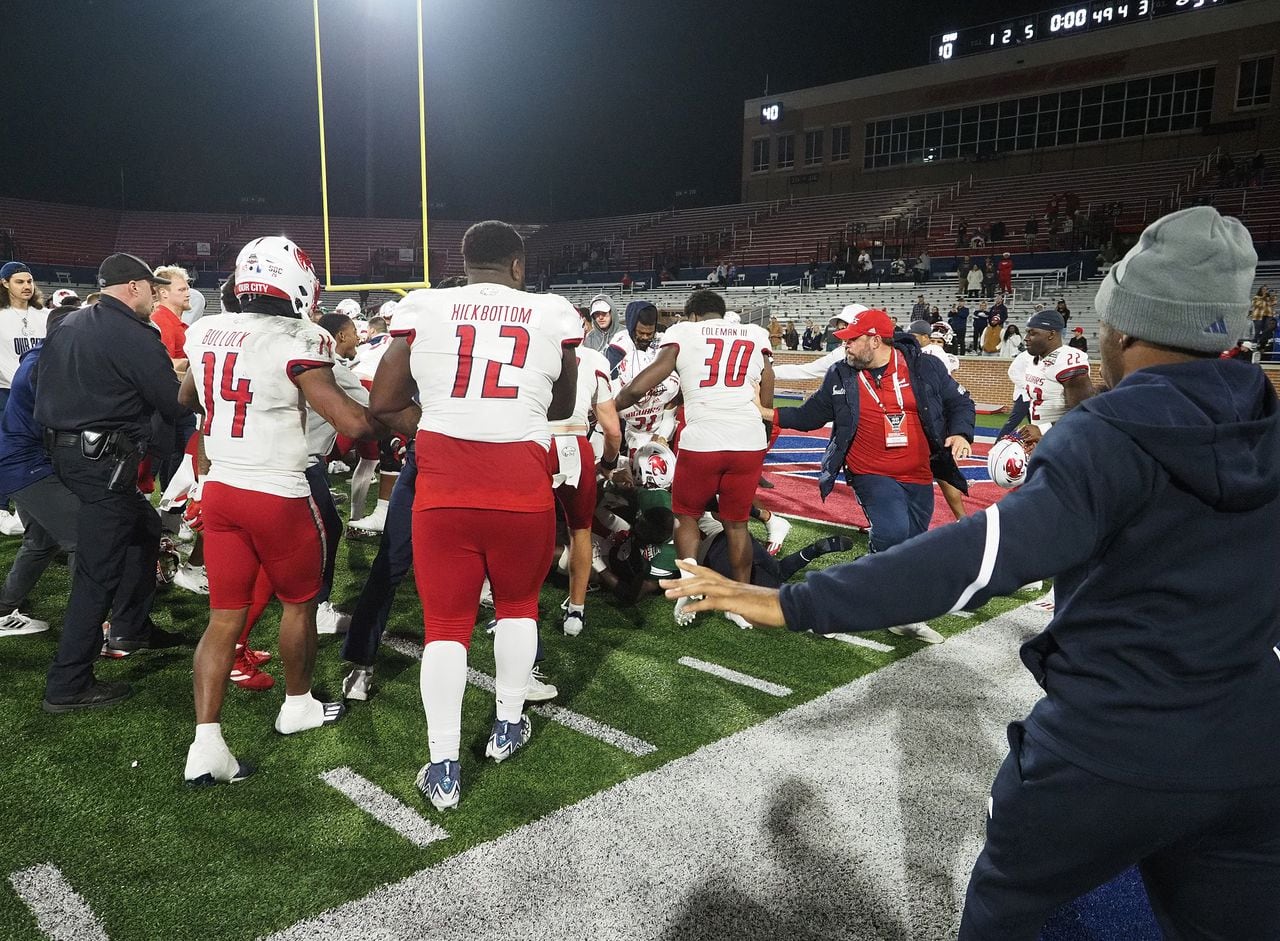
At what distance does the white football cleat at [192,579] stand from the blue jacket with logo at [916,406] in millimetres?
3906

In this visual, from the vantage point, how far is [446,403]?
3.03 metres

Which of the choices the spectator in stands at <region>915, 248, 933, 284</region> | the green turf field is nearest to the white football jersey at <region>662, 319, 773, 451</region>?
the green turf field

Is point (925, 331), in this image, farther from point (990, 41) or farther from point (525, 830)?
point (990, 41)

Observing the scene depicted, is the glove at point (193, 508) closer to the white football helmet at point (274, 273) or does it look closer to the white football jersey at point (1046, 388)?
the white football helmet at point (274, 273)

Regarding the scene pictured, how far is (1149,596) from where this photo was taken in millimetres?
1393

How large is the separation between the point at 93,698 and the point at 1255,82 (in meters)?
36.7

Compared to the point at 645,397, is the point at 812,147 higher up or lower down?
higher up

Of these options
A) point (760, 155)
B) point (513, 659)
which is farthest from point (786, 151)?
point (513, 659)

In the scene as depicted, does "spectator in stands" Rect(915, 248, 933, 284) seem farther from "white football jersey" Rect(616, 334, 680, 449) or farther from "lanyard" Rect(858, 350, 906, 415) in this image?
"lanyard" Rect(858, 350, 906, 415)

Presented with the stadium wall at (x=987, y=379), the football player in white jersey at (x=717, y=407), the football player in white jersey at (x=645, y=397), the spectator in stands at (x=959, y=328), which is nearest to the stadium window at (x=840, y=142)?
the spectator in stands at (x=959, y=328)

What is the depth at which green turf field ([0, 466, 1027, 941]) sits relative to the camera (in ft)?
8.52

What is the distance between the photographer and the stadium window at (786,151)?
4084 cm

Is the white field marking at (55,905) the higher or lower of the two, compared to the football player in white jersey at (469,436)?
lower

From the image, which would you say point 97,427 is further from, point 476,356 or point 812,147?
point 812,147
